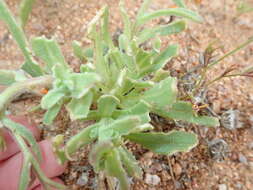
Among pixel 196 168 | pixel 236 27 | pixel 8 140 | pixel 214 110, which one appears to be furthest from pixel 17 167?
pixel 236 27

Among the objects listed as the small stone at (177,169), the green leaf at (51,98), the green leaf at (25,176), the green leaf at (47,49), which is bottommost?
the small stone at (177,169)

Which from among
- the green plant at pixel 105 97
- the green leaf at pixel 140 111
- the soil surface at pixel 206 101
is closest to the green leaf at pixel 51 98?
the green plant at pixel 105 97

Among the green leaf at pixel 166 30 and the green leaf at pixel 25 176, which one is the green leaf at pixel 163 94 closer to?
the green leaf at pixel 166 30

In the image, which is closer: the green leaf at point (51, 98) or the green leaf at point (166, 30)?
the green leaf at point (51, 98)

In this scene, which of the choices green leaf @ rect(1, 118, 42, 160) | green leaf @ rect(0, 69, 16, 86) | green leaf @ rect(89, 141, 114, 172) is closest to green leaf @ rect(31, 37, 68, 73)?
green leaf @ rect(0, 69, 16, 86)

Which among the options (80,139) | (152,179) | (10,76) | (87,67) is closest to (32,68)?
(10,76)

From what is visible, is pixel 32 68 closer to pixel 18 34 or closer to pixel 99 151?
pixel 18 34

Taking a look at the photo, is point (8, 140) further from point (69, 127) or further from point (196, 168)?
point (196, 168)
